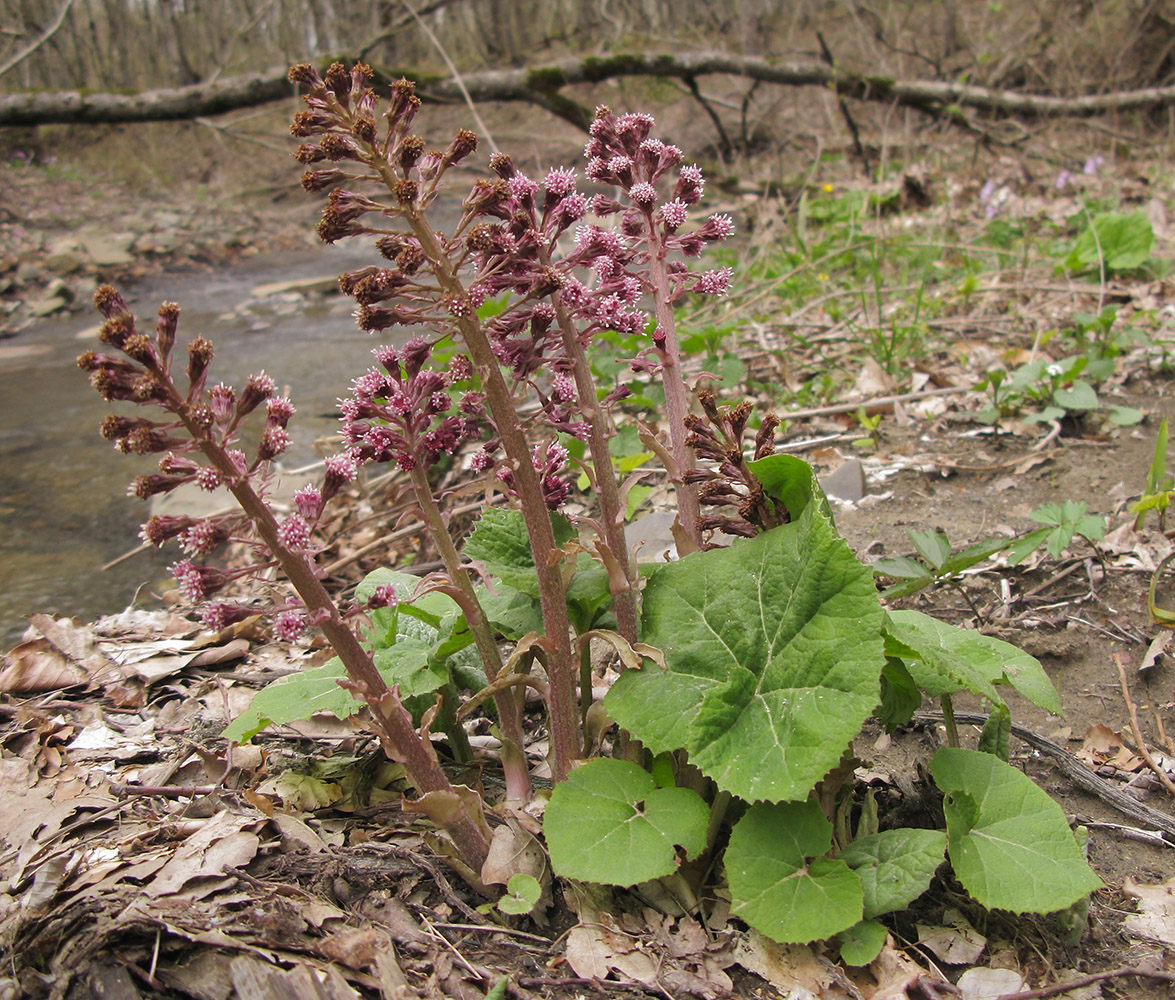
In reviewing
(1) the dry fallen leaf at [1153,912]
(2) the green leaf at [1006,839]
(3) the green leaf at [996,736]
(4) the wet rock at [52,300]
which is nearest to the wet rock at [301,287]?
(4) the wet rock at [52,300]

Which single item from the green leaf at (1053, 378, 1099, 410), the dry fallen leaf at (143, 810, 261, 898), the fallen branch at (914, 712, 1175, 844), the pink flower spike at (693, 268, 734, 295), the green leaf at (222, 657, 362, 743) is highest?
the pink flower spike at (693, 268, 734, 295)

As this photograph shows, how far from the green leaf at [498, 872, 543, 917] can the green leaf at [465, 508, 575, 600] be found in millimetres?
647

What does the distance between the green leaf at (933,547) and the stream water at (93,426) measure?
3.29 m

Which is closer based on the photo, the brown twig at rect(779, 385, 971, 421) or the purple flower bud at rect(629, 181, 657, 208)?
the purple flower bud at rect(629, 181, 657, 208)

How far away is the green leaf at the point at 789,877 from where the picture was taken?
1665mm

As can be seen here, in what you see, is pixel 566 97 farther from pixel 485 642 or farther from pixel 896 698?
pixel 896 698

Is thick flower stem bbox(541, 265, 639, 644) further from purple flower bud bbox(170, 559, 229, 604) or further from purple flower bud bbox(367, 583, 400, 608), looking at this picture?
purple flower bud bbox(170, 559, 229, 604)

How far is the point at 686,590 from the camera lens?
1988 mm

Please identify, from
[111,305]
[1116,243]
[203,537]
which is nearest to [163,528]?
[203,537]

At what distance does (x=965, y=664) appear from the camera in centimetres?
186

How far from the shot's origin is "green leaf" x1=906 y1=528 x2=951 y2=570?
2.35 m

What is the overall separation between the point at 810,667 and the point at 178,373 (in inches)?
264

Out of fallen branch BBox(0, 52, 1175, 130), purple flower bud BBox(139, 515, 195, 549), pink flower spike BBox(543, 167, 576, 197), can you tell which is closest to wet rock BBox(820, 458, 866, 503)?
pink flower spike BBox(543, 167, 576, 197)

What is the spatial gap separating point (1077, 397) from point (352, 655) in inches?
142
